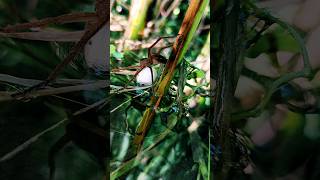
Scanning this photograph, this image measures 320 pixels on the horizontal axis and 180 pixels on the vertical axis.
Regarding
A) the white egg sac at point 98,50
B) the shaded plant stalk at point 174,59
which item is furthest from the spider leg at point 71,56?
the shaded plant stalk at point 174,59

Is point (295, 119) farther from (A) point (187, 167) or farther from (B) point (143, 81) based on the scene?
(B) point (143, 81)

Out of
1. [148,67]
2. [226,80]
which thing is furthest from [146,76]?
[226,80]

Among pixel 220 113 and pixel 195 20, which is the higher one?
pixel 195 20

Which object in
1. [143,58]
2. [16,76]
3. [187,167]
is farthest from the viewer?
[187,167]

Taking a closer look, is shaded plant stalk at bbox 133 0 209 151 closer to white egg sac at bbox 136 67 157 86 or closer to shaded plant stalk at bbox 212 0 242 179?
white egg sac at bbox 136 67 157 86

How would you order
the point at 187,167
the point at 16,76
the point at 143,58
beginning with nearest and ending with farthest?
the point at 16,76
the point at 143,58
the point at 187,167

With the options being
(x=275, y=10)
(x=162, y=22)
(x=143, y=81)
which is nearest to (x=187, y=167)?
(x=143, y=81)
